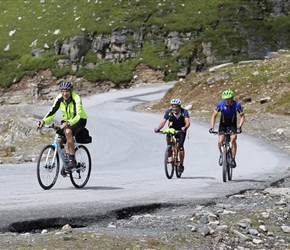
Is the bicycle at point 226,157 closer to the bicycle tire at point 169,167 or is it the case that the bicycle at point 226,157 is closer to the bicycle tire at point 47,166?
the bicycle tire at point 169,167

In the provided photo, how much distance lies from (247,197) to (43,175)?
4.15 m

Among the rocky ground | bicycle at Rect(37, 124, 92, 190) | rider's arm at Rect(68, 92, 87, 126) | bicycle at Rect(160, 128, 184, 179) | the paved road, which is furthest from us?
bicycle at Rect(160, 128, 184, 179)

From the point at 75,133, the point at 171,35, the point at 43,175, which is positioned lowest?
the point at 43,175

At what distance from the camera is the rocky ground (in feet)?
22.7

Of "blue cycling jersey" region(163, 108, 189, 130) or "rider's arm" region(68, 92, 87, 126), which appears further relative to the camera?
"blue cycling jersey" region(163, 108, 189, 130)

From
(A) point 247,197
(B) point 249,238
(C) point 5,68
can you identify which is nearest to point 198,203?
(A) point 247,197

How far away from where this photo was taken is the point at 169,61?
2368 inches

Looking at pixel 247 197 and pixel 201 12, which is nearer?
pixel 247 197

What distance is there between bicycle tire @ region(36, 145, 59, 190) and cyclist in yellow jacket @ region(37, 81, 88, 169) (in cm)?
27

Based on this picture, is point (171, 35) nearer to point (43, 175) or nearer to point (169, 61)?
point (169, 61)

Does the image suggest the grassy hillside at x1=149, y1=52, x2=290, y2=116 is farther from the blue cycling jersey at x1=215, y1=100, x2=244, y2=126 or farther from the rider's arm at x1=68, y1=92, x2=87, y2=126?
the rider's arm at x1=68, y1=92, x2=87, y2=126

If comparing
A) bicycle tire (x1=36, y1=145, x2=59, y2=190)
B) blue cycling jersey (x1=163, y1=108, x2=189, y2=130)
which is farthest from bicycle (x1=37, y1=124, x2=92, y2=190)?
blue cycling jersey (x1=163, y1=108, x2=189, y2=130)

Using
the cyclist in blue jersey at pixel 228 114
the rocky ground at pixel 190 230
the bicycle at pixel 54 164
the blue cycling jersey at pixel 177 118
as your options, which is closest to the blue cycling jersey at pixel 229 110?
the cyclist in blue jersey at pixel 228 114

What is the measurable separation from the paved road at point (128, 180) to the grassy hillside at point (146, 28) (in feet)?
106
